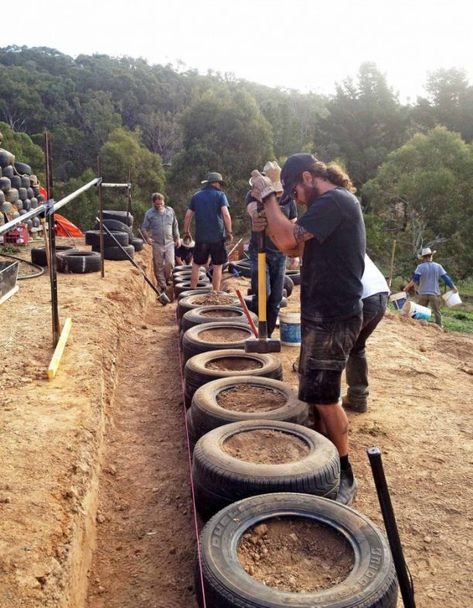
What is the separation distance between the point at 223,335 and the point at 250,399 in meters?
1.91

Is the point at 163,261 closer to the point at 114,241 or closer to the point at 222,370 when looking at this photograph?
the point at 114,241

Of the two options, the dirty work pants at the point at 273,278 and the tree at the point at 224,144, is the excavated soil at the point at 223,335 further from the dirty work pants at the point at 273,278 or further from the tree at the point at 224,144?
the tree at the point at 224,144

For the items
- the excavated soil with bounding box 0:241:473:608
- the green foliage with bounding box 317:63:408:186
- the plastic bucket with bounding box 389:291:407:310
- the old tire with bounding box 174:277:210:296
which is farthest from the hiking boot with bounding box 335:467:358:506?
the green foliage with bounding box 317:63:408:186

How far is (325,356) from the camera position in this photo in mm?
3396

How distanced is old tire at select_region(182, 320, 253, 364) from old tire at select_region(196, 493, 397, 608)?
242 cm

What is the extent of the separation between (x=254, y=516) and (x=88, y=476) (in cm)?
148

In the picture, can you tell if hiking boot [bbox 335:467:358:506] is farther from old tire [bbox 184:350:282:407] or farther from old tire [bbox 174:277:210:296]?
old tire [bbox 174:277:210:296]

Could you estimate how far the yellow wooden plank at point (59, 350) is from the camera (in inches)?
191

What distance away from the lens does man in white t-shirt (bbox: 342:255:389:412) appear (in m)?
4.27

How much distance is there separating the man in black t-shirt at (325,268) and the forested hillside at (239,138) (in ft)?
66.4

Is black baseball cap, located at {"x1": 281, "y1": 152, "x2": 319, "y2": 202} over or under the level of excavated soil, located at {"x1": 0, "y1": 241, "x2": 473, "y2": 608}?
over

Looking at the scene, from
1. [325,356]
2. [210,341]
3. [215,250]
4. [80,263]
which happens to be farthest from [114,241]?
[325,356]

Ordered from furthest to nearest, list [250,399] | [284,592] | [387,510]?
[250,399], [284,592], [387,510]

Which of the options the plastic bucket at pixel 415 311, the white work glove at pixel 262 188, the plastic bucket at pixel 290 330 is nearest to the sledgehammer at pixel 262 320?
the white work glove at pixel 262 188
